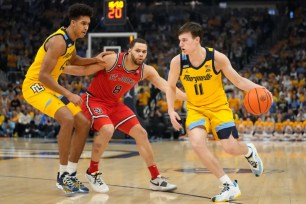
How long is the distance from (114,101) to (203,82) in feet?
4.19

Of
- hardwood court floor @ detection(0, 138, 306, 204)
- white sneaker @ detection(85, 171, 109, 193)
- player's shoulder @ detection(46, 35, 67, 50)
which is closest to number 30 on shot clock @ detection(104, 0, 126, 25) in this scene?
hardwood court floor @ detection(0, 138, 306, 204)

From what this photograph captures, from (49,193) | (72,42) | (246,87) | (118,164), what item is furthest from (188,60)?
(118,164)

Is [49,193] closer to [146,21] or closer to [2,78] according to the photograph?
[2,78]

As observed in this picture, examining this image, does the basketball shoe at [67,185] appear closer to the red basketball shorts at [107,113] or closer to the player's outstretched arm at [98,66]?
the red basketball shorts at [107,113]

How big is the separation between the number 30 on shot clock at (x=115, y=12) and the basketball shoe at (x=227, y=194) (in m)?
10.2

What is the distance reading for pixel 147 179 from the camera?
24.5 ft

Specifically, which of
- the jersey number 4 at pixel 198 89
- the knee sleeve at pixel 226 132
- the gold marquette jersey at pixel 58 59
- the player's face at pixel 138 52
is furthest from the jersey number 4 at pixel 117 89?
the knee sleeve at pixel 226 132

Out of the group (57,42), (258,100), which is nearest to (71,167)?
(57,42)

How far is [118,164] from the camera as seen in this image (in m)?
9.42

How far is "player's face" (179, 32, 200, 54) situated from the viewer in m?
5.97

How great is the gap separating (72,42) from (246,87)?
1.96m

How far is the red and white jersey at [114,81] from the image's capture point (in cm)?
664

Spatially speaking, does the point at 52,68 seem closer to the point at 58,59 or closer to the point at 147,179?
the point at 58,59

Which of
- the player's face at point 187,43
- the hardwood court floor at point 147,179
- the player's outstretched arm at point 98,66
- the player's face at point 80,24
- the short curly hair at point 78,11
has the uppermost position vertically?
the short curly hair at point 78,11
